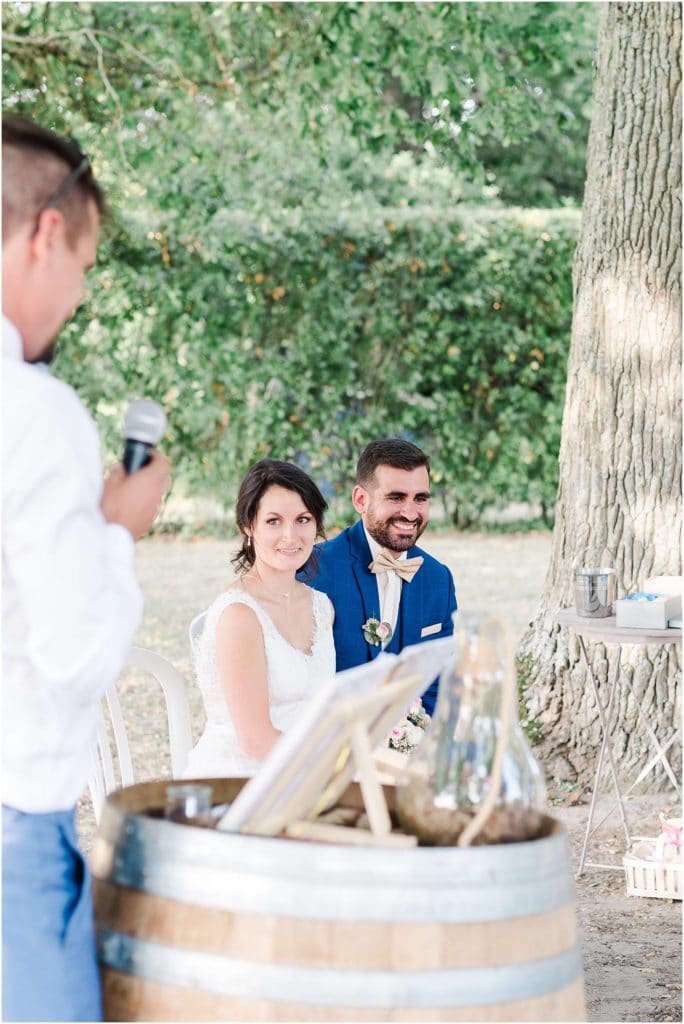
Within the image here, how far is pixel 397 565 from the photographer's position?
3357mm

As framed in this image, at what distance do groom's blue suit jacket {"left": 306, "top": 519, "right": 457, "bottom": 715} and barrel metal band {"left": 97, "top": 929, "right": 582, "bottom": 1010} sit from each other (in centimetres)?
194

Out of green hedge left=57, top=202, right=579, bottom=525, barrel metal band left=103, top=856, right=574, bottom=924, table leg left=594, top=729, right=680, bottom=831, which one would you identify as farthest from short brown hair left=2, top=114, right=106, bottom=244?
green hedge left=57, top=202, right=579, bottom=525

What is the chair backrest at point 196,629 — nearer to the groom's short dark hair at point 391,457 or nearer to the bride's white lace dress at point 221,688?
the bride's white lace dress at point 221,688

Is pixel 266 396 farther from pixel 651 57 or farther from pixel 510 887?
pixel 510 887

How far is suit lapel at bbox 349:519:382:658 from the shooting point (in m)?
3.38

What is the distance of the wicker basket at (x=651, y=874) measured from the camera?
159 inches

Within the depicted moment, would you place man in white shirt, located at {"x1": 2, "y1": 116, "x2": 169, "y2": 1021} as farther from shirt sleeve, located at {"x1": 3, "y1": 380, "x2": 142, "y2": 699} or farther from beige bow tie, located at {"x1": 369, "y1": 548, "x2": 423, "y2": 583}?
beige bow tie, located at {"x1": 369, "y1": 548, "x2": 423, "y2": 583}

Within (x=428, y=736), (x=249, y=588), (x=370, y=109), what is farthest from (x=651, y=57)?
(x=428, y=736)

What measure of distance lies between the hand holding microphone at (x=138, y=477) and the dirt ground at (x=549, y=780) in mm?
2224

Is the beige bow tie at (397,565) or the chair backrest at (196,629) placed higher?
the beige bow tie at (397,565)

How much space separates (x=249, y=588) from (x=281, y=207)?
26.5 ft

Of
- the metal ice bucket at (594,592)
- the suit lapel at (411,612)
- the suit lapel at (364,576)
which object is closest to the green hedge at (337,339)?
the metal ice bucket at (594,592)

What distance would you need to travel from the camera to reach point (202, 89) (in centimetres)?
781

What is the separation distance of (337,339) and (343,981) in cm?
942
